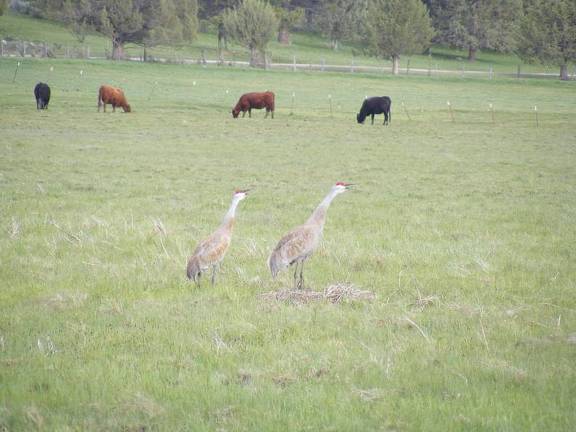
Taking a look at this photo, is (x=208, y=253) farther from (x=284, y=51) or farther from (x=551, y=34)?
(x=284, y=51)

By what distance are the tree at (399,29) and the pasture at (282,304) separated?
70489 millimetres

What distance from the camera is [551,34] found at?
301ft

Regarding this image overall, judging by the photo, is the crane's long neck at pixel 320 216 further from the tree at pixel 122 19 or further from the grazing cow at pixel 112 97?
the tree at pixel 122 19

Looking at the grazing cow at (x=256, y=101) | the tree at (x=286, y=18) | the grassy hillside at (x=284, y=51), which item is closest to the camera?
the grazing cow at (x=256, y=101)

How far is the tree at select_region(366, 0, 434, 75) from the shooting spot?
9600cm

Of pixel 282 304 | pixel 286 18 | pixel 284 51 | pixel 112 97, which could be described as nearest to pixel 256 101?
pixel 112 97

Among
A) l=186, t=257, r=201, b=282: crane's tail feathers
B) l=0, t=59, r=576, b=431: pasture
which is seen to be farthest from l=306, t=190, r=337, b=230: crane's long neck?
l=186, t=257, r=201, b=282: crane's tail feathers

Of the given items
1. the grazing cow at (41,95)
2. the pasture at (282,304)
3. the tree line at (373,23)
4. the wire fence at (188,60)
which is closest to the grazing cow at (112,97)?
the grazing cow at (41,95)

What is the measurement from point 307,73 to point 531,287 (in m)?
77.5

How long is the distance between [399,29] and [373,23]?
18.5ft

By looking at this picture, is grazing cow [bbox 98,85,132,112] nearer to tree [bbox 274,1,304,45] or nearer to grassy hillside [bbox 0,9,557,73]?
grassy hillside [bbox 0,9,557,73]

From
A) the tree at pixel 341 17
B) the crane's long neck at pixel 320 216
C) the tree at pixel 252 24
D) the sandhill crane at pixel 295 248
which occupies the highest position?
the tree at pixel 341 17

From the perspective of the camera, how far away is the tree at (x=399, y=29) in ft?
315

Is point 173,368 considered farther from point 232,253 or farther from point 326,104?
point 326,104
